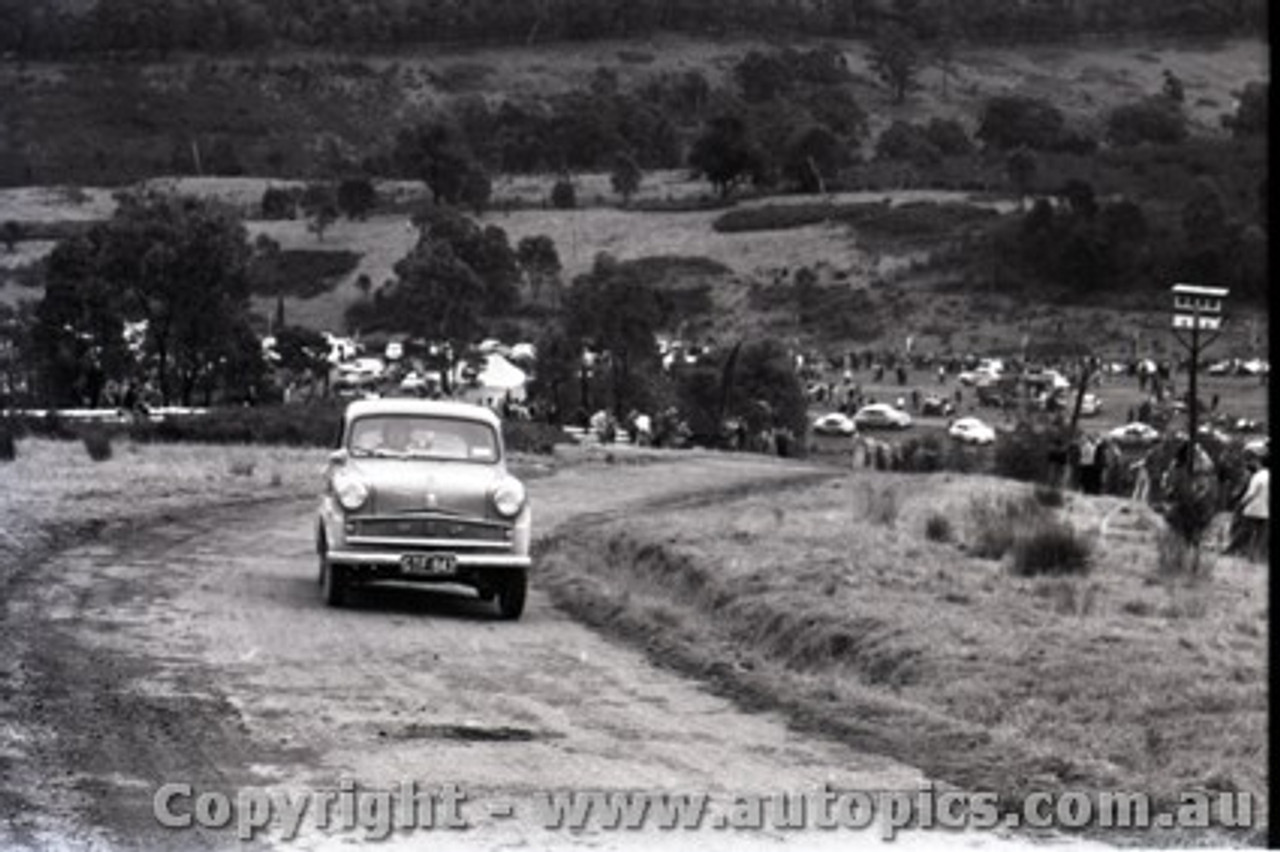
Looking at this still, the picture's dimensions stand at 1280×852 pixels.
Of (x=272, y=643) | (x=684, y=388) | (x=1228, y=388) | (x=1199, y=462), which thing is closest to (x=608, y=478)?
(x=1199, y=462)

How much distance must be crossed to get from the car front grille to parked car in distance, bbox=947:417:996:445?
5232 cm

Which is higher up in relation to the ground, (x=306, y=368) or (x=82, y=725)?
(x=82, y=725)

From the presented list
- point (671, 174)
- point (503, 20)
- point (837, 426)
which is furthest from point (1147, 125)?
point (837, 426)

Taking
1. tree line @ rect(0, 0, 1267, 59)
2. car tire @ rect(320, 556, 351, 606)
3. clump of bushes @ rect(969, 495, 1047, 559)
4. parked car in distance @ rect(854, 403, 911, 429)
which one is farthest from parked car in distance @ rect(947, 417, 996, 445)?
tree line @ rect(0, 0, 1267, 59)

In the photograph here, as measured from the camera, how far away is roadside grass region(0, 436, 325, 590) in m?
22.5

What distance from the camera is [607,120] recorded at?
158 m

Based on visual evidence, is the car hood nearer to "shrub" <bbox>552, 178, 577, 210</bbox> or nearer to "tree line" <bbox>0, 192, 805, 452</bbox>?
"tree line" <bbox>0, 192, 805, 452</bbox>

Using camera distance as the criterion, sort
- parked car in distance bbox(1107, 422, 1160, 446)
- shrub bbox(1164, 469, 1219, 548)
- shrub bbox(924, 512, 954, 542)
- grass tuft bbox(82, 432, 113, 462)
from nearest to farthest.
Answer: shrub bbox(1164, 469, 1219, 548), shrub bbox(924, 512, 954, 542), grass tuft bbox(82, 432, 113, 462), parked car in distance bbox(1107, 422, 1160, 446)

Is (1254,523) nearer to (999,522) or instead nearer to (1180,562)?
(999,522)

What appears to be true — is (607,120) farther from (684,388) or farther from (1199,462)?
(1199,462)

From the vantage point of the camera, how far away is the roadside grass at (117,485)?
22.5 meters

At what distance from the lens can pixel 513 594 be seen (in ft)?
54.7

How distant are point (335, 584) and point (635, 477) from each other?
2275 centimetres

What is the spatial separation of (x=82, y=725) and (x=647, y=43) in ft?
600
